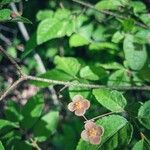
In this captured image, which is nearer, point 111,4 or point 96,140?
point 96,140

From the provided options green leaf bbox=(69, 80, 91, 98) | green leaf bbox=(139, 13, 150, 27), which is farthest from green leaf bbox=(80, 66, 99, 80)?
green leaf bbox=(139, 13, 150, 27)

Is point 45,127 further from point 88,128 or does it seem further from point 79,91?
point 88,128

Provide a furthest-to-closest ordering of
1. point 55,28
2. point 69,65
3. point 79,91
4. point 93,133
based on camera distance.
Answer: point 55,28, point 69,65, point 79,91, point 93,133

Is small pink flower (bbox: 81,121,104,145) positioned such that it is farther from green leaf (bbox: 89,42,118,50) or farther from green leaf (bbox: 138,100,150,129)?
green leaf (bbox: 89,42,118,50)

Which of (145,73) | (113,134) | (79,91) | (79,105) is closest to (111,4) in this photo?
(145,73)

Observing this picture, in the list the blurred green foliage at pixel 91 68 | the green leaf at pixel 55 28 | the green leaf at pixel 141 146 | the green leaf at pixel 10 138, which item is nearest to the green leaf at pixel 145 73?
the blurred green foliage at pixel 91 68

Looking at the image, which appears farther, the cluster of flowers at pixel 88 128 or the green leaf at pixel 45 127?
the green leaf at pixel 45 127

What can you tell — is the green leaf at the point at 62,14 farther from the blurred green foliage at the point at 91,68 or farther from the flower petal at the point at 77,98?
the flower petal at the point at 77,98
